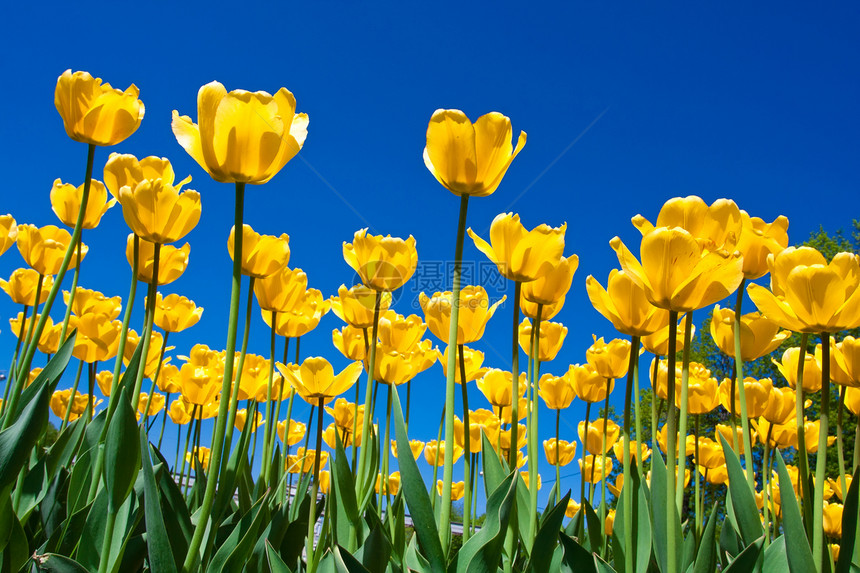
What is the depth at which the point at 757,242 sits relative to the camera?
1.93 metres

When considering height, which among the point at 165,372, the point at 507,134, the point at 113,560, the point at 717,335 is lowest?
the point at 113,560

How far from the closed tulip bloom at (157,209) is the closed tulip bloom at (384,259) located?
1.98 feet

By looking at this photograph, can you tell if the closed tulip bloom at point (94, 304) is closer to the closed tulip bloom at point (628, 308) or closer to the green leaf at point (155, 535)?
the green leaf at point (155, 535)

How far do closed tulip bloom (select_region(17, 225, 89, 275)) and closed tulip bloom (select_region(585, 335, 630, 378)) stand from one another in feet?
8.54

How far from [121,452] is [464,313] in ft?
4.15

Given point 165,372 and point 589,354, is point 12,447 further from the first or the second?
point 589,354

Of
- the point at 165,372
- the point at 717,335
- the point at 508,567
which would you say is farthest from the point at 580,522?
the point at 165,372

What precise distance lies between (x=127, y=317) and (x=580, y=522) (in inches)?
73.2

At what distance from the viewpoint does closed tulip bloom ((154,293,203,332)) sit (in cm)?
294

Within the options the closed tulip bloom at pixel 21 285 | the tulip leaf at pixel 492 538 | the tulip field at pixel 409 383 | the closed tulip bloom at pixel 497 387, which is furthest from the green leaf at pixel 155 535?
the closed tulip bloom at pixel 21 285

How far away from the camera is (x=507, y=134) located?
172 cm

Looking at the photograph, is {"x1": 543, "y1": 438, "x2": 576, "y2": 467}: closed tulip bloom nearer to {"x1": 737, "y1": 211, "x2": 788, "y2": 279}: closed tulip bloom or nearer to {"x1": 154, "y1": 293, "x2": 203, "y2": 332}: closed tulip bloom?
{"x1": 154, "y1": 293, "x2": 203, "y2": 332}: closed tulip bloom

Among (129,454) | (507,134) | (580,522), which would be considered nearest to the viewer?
(129,454)

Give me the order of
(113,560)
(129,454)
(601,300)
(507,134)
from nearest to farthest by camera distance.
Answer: (129,454) → (113,560) → (507,134) → (601,300)
